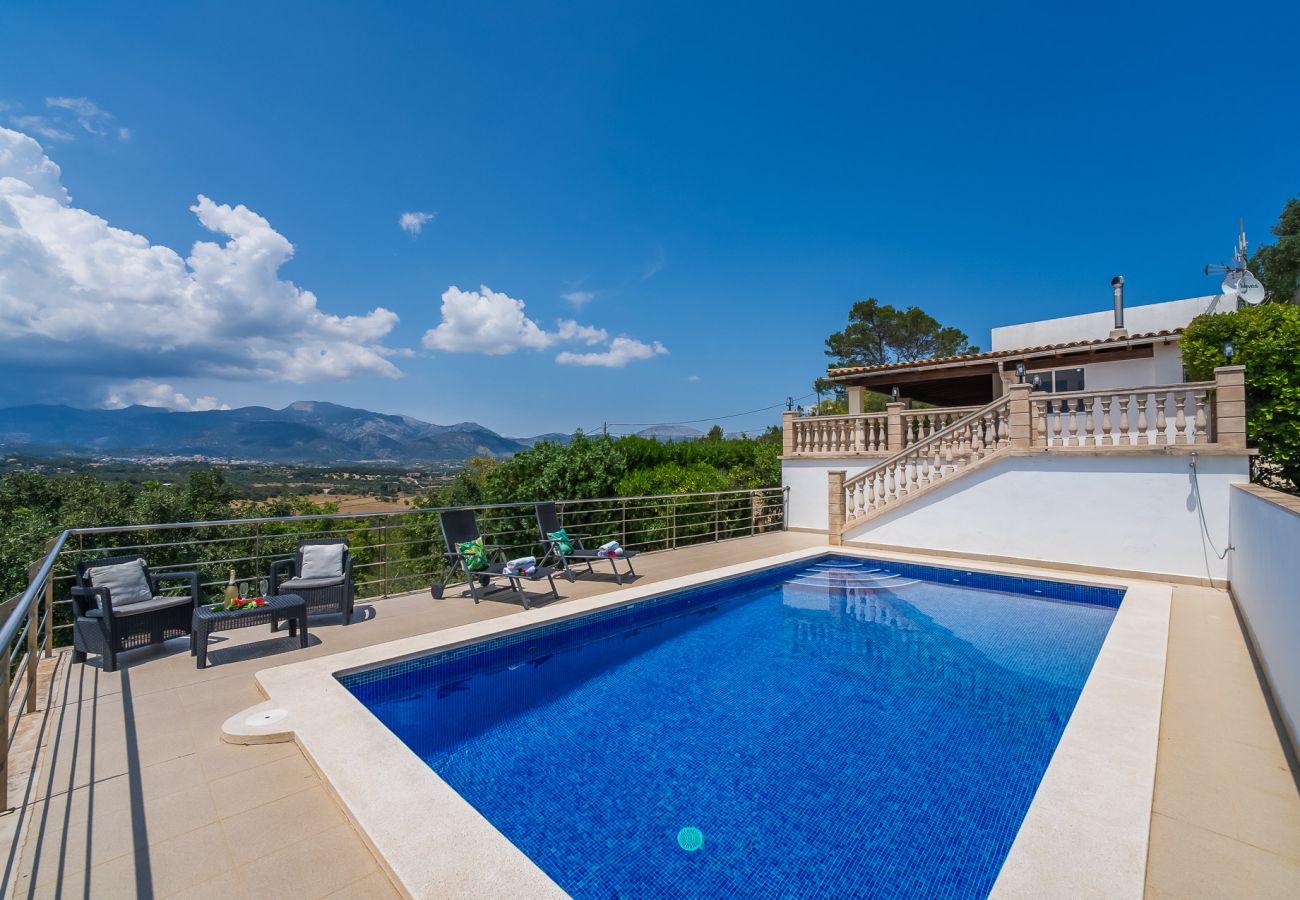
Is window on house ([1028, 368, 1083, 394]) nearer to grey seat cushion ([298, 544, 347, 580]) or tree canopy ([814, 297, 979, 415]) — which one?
grey seat cushion ([298, 544, 347, 580])

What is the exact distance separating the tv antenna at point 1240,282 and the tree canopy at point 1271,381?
4946mm

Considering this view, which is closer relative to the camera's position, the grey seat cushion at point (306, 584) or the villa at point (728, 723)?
the villa at point (728, 723)

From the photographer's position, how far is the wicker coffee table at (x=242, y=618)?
4.81m

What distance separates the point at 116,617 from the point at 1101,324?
21.7m

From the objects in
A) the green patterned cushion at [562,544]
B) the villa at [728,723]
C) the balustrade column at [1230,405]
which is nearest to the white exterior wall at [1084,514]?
the villa at [728,723]

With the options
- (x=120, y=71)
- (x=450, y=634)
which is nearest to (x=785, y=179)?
(x=120, y=71)

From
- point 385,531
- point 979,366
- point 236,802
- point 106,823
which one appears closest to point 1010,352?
point 979,366

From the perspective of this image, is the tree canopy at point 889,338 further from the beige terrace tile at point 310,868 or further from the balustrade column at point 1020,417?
the beige terrace tile at point 310,868

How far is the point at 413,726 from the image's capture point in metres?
4.21

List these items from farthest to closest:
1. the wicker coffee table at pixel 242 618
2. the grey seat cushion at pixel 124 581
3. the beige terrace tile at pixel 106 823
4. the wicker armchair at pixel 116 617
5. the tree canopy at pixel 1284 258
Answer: the tree canopy at pixel 1284 258, the grey seat cushion at pixel 124 581, the wicker coffee table at pixel 242 618, the wicker armchair at pixel 116 617, the beige terrace tile at pixel 106 823

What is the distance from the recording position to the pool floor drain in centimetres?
291

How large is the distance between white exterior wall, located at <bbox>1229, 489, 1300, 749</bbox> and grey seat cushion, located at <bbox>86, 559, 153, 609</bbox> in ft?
28.2

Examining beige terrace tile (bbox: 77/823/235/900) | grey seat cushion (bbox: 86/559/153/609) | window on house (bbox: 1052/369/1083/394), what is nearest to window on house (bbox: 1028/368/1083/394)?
window on house (bbox: 1052/369/1083/394)

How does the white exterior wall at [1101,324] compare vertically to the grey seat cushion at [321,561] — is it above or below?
above
